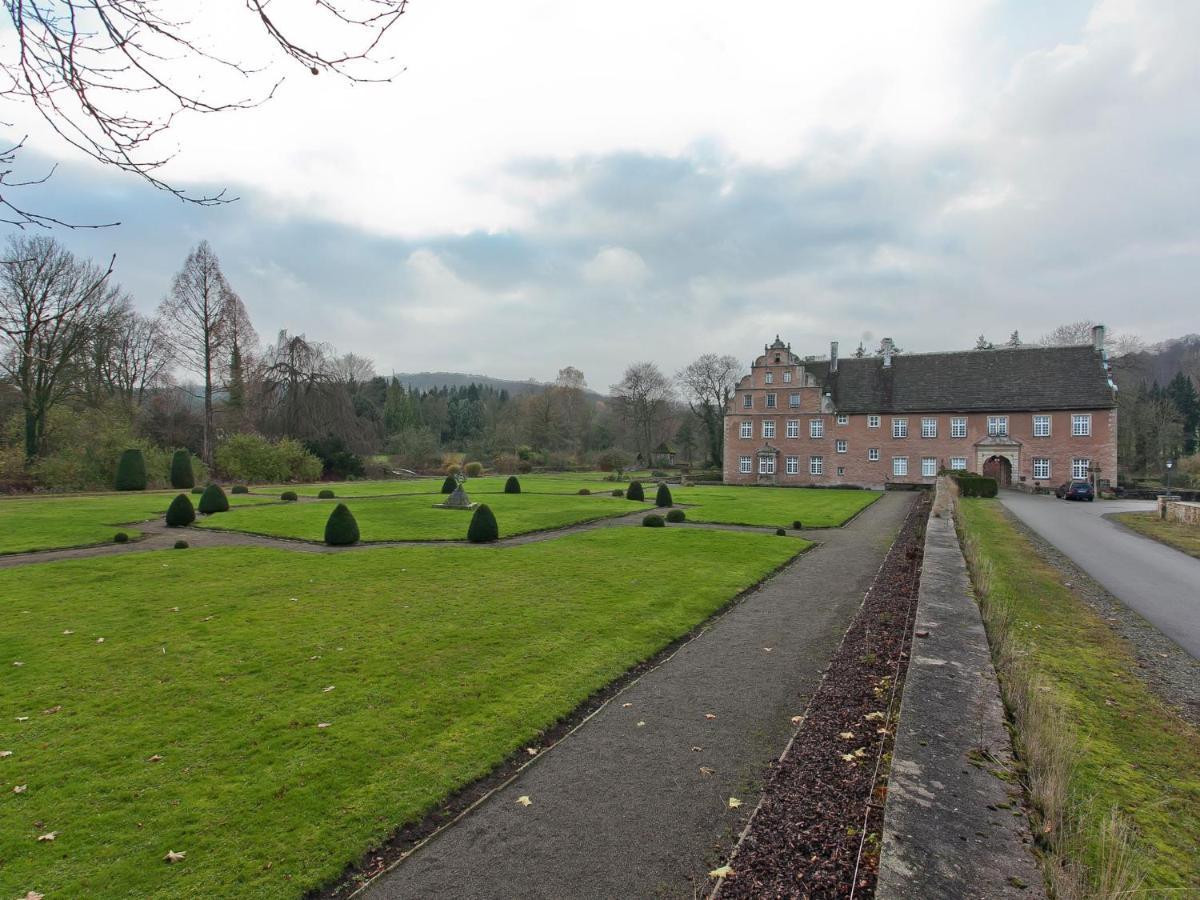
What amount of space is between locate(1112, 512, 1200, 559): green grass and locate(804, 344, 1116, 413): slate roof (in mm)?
19431

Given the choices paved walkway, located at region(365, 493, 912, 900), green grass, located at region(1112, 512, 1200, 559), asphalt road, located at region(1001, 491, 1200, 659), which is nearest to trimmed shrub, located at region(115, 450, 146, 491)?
paved walkway, located at region(365, 493, 912, 900)

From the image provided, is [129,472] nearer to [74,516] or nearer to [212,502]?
[74,516]

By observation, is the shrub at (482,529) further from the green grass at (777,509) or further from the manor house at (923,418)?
the manor house at (923,418)

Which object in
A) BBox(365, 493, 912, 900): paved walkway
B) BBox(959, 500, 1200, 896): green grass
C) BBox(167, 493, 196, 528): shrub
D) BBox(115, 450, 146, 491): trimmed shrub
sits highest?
BBox(115, 450, 146, 491): trimmed shrub

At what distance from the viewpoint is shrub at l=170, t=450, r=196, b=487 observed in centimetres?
3378

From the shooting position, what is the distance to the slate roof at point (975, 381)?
142ft

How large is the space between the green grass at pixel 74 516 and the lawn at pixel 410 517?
2738 mm

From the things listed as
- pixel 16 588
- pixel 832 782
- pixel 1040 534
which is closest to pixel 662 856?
pixel 832 782

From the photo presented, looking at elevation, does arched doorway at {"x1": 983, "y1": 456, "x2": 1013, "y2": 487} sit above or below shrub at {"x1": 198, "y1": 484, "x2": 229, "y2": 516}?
above

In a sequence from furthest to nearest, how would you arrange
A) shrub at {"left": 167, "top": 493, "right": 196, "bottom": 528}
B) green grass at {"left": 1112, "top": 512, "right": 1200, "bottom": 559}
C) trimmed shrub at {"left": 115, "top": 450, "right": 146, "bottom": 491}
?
trimmed shrub at {"left": 115, "top": 450, "right": 146, "bottom": 491} < shrub at {"left": 167, "top": 493, "right": 196, "bottom": 528} < green grass at {"left": 1112, "top": 512, "right": 1200, "bottom": 559}

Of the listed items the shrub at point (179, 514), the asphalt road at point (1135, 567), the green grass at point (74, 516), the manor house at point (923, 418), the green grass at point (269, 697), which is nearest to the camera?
the green grass at point (269, 697)

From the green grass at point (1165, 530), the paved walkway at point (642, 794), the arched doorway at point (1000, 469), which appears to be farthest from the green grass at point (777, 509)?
the paved walkway at point (642, 794)

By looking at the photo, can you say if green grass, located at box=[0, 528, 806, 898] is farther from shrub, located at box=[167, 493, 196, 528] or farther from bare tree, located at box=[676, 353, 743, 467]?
bare tree, located at box=[676, 353, 743, 467]

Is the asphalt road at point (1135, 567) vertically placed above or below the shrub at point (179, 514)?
below
